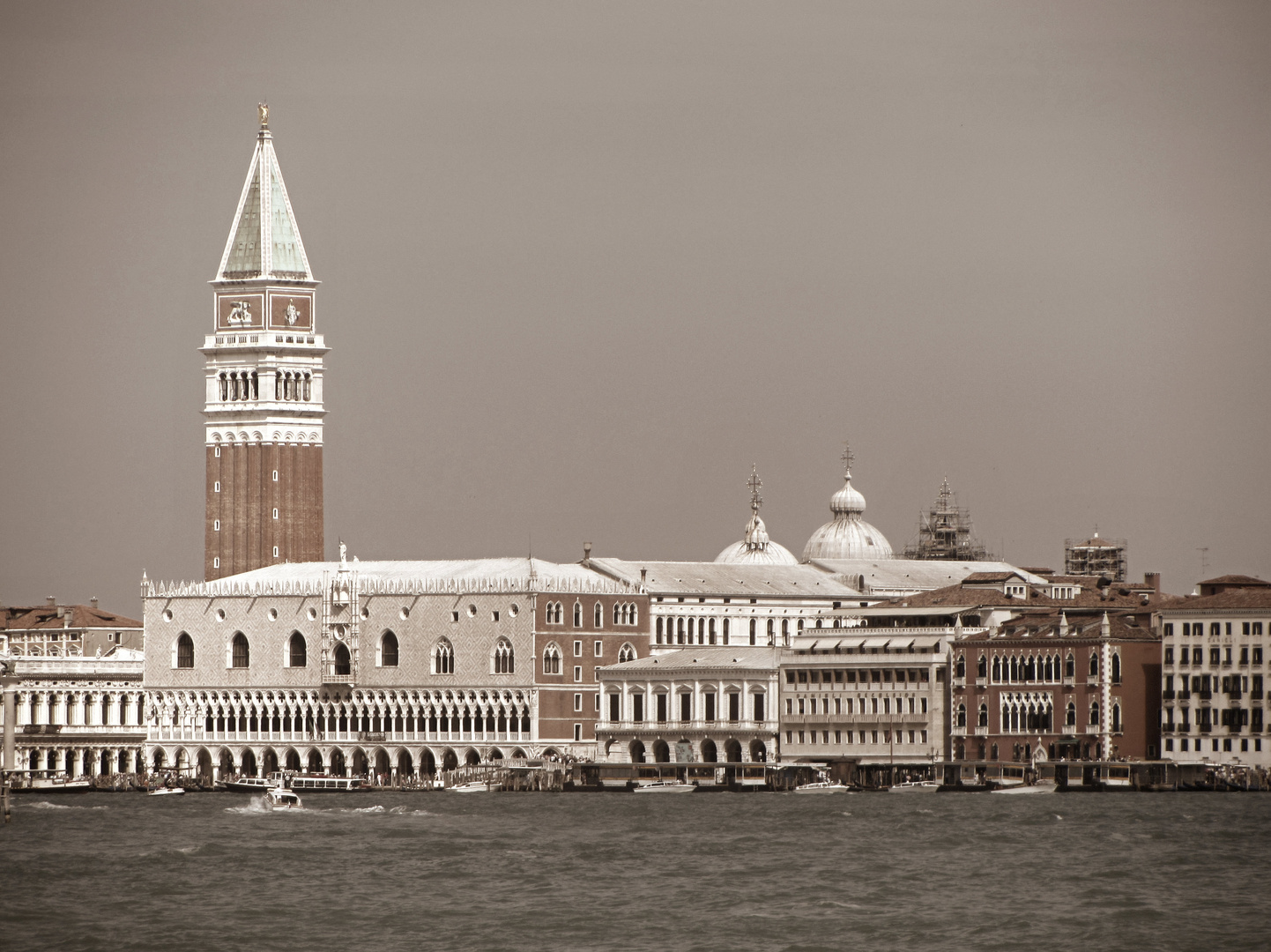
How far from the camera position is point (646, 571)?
6107 inches

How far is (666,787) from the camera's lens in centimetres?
13375

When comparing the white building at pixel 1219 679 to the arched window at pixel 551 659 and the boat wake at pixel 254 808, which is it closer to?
the arched window at pixel 551 659

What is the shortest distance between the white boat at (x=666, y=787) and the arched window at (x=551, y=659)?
30.3ft

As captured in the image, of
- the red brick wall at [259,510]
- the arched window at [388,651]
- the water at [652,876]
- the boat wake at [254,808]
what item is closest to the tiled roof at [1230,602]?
the water at [652,876]

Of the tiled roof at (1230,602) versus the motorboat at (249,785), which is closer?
the tiled roof at (1230,602)

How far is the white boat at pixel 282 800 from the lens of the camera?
123794mm

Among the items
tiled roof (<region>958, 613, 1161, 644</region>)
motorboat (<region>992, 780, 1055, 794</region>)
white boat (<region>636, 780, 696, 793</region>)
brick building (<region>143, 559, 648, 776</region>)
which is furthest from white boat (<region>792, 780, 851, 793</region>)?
brick building (<region>143, 559, 648, 776</region>)

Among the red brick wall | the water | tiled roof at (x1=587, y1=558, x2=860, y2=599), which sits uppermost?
the red brick wall

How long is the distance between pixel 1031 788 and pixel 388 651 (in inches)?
1283

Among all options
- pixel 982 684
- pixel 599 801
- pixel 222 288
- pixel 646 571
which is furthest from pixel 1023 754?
pixel 222 288

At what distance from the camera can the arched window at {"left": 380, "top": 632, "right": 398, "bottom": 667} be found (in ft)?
484

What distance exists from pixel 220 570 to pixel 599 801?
3947cm

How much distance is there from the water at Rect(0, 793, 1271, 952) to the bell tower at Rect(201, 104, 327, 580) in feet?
129

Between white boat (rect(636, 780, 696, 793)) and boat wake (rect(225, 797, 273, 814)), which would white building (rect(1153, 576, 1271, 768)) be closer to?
white boat (rect(636, 780, 696, 793))
